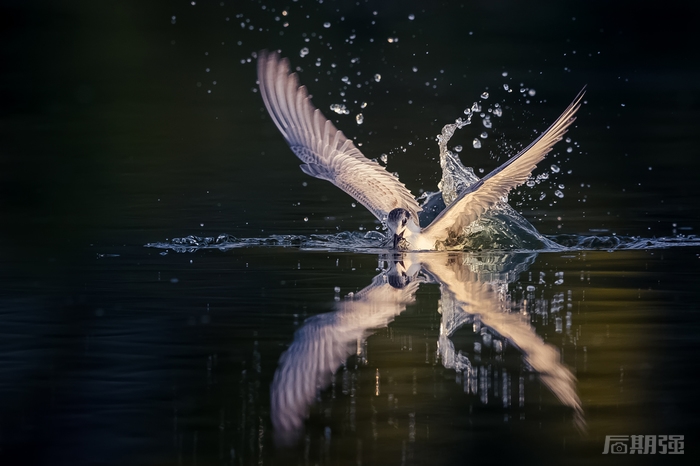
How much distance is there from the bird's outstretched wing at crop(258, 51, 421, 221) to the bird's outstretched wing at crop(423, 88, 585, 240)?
56 centimetres

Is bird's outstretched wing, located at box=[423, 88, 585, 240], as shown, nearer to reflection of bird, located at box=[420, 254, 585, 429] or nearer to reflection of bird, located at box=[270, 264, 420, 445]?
reflection of bird, located at box=[420, 254, 585, 429]

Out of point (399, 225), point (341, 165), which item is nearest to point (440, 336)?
point (399, 225)

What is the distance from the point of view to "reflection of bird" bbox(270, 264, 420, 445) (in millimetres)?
5215

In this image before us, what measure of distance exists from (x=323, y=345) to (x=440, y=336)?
61 cm

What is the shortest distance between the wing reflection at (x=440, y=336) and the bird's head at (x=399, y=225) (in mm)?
571

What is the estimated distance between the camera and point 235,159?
52.5ft

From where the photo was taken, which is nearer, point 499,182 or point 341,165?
point 499,182

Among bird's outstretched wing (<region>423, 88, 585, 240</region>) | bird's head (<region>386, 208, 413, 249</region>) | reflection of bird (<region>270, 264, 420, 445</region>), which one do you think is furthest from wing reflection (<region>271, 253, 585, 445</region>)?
bird's head (<region>386, 208, 413, 249</region>)

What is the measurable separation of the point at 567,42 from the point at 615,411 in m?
22.8

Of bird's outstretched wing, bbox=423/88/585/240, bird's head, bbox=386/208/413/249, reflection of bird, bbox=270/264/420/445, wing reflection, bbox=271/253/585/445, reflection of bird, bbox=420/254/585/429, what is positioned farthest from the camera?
bird's head, bbox=386/208/413/249

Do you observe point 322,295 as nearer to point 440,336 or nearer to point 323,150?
point 440,336

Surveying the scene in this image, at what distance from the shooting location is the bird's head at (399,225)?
9844 mm

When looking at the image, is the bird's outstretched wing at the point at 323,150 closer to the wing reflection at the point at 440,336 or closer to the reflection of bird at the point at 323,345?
the wing reflection at the point at 440,336

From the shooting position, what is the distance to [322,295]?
773cm
